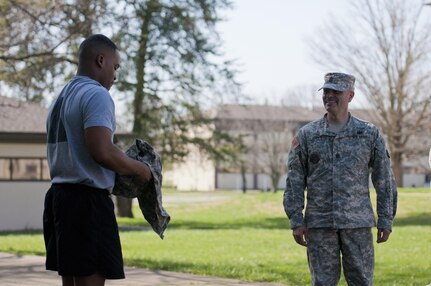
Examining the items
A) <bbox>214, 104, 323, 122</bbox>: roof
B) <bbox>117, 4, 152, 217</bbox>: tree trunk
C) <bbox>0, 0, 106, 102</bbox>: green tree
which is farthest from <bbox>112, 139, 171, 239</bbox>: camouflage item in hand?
<bbox>214, 104, 323, 122</bbox>: roof

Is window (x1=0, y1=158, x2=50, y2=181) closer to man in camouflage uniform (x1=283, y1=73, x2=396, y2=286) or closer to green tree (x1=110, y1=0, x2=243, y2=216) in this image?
green tree (x1=110, y1=0, x2=243, y2=216)

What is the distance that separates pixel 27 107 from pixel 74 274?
32151mm

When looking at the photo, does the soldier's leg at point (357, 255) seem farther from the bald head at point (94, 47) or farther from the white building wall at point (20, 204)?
the white building wall at point (20, 204)

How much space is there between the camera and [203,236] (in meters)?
25.2

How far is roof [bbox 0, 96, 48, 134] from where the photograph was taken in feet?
110

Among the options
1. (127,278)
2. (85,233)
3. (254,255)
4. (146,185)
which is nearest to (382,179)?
(146,185)

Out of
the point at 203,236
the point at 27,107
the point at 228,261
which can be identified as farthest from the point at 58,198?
the point at 27,107

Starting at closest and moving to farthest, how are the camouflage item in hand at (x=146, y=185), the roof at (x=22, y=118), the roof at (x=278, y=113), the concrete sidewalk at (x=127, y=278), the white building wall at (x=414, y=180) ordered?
1. the camouflage item in hand at (x=146, y=185)
2. the concrete sidewalk at (x=127, y=278)
3. the roof at (x=22, y=118)
4. the roof at (x=278, y=113)
5. the white building wall at (x=414, y=180)

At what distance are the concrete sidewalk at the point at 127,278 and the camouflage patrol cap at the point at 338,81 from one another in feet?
16.8

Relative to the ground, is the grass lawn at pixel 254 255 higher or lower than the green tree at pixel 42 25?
lower

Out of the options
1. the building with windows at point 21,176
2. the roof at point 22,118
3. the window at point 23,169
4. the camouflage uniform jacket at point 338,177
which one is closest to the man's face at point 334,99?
the camouflage uniform jacket at point 338,177

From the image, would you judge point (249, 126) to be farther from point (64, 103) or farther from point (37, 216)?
point (64, 103)

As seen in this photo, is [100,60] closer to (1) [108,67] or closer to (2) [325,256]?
(1) [108,67]

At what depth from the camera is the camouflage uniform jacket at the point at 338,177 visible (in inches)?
263
